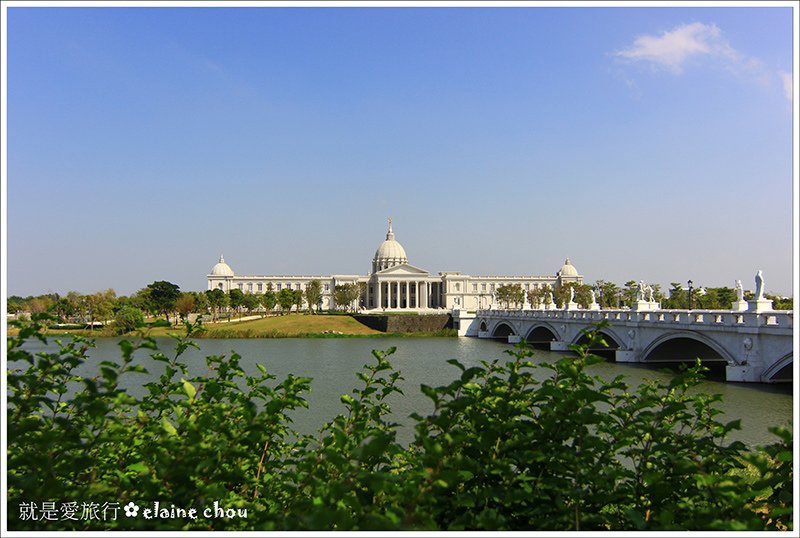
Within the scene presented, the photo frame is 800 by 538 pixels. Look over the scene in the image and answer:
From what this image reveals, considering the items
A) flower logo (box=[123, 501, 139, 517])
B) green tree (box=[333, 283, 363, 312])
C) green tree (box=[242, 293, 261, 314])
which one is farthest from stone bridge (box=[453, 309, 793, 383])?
green tree (box=[333, 283, 363, 312])

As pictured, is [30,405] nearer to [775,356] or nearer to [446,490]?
[446,490]

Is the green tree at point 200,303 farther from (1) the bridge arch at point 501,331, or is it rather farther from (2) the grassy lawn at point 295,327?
(1) the bridge arch at point 501,331

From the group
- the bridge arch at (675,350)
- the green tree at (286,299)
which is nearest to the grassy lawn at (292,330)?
the green tree at (286,299)

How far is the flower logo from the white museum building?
440 ft

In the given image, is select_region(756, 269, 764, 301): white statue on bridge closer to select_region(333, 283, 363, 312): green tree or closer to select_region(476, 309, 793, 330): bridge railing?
select_region(476, 309, 793, 330): bridge railing

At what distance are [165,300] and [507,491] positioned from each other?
98005mm

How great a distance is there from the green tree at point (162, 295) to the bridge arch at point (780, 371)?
84695 mm

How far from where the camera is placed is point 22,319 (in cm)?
517

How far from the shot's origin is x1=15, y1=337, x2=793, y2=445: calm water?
2061 cm

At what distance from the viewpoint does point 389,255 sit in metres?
168

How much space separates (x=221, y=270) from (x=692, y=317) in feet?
490

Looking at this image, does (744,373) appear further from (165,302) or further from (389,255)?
(389,255)

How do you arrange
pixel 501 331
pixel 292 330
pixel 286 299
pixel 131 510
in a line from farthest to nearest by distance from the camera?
1. pixel 286 299
2. pixel 501 331
3. pixel 292 330
4. pixel 131 510

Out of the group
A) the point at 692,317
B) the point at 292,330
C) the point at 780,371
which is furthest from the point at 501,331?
the point at 780,371
